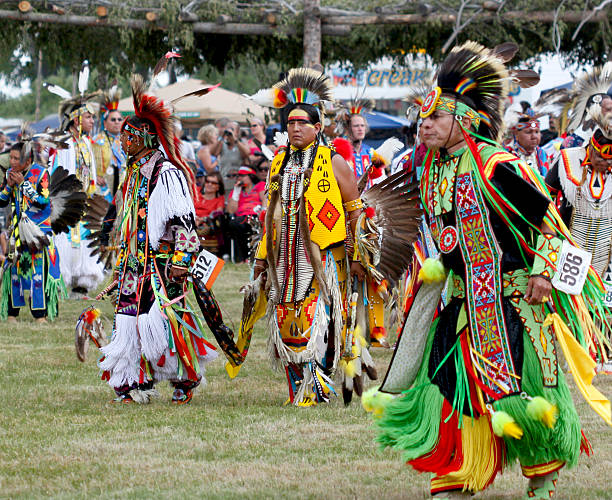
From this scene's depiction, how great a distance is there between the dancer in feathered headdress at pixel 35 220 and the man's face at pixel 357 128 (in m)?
2.43

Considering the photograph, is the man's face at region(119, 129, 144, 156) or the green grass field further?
the man's face at region(119, 129, 144, 156)

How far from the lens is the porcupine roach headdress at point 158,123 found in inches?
235

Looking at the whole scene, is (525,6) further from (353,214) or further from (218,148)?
(353,214)

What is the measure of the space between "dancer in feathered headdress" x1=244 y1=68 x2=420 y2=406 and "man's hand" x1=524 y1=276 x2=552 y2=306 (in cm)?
216

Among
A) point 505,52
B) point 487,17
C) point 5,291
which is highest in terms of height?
point 487,17

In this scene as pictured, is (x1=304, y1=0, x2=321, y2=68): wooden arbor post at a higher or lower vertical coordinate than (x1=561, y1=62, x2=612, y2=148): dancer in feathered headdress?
higher

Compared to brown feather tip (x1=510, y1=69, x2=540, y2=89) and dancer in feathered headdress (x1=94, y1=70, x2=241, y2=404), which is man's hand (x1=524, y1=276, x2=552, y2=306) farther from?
dancer in feathered headdress (x1=94, y1=70, x2=241, y2=404)

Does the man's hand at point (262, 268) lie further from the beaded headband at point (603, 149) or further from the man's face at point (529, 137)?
the man's face at point (529, 137)

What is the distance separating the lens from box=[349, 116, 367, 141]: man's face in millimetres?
8891

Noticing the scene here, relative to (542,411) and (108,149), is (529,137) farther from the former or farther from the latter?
(542,411)

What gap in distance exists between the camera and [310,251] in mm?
5891

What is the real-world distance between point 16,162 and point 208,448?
4.75 meters

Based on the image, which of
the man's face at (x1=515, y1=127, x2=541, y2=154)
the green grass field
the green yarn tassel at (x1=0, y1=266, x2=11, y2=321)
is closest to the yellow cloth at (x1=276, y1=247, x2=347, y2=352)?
the green grass field

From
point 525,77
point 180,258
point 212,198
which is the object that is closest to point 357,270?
point 180,258
